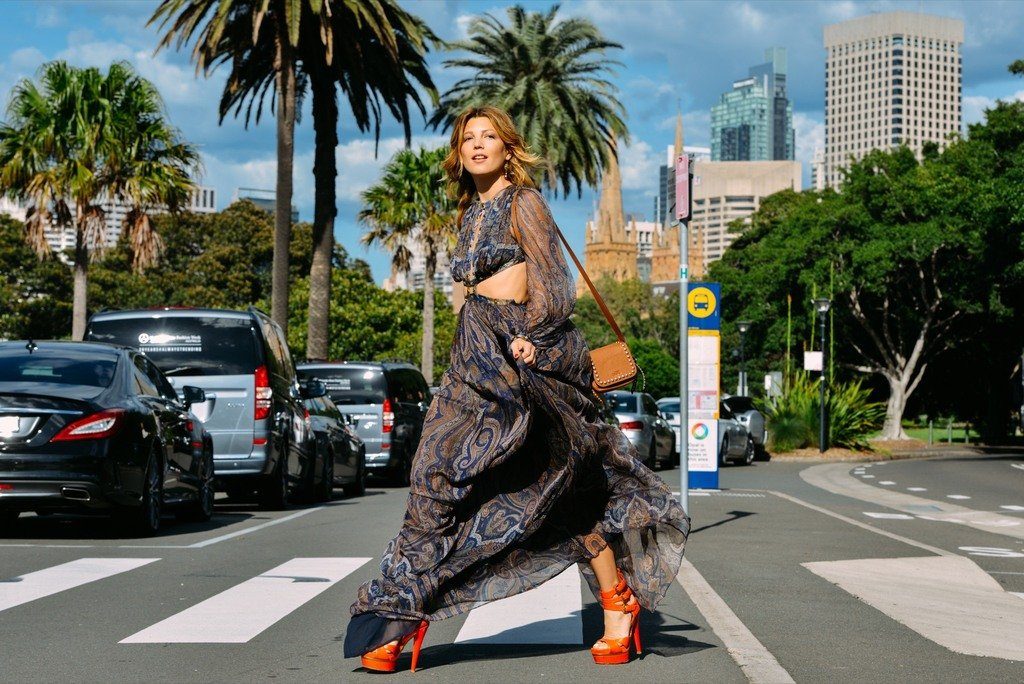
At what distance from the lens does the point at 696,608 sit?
737 cm

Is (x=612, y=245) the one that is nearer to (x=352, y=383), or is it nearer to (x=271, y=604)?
(x=352, y=383)

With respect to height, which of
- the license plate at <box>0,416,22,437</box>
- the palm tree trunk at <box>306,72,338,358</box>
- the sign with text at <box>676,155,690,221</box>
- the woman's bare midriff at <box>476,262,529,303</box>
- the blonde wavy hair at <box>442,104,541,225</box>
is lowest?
the license plate at <box>0,416,22,437</box>

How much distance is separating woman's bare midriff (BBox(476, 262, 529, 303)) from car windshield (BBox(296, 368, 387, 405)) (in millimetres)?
15036

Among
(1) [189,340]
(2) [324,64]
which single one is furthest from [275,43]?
(1) [189,340]

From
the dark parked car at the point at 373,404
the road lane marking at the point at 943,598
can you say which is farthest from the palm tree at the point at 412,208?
the road lane marking at the point at 943,598

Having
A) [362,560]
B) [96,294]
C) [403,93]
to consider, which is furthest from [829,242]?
[362,560]

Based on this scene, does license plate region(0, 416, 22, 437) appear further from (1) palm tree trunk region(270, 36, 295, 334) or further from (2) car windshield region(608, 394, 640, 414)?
(1) palm tree trunk region(270, 36, 295, 334)

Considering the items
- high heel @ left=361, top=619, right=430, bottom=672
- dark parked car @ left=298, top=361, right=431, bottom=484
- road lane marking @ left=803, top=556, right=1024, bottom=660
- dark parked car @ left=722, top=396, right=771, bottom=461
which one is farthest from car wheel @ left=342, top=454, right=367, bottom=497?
dark parked car @ left=722, top=396, right=771, bottom=461

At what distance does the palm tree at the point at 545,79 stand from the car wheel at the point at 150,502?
1050 inches

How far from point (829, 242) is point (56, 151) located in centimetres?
3003

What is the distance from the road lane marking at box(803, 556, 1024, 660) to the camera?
6484mm

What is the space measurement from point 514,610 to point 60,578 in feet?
9.06

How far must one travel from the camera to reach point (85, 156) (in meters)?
26.8

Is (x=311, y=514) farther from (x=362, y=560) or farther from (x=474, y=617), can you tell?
(x=474, y=617)
